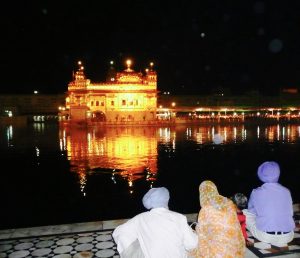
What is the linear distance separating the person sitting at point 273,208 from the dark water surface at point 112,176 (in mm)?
4625

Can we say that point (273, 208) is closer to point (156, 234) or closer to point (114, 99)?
point (156, 234)

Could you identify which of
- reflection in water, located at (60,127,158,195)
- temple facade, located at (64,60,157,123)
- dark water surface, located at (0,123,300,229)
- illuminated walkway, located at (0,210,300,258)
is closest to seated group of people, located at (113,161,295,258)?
illuminated walkway, located at (0,210,300,258)

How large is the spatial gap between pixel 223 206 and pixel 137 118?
43027 mm

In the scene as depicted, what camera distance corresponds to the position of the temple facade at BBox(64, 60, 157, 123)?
46188 millimetres

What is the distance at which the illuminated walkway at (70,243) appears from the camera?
15.3ft

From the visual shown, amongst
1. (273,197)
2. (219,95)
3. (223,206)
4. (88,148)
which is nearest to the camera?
(223,206)

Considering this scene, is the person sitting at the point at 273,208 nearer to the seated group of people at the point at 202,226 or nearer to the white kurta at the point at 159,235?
the seated group of people at the point at 202,226

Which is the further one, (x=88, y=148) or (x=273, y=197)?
(x=88, y=148)

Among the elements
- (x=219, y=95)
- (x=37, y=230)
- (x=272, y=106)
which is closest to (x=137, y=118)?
(x=219, y=95)

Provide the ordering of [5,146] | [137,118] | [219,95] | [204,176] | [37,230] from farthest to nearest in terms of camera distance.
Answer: [219,95]
[137,118]
[5,146]
[204,176]
[37,230]

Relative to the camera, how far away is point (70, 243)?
5.07 m

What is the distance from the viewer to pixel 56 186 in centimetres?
1155

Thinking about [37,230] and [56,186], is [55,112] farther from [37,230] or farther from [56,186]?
[37,230]

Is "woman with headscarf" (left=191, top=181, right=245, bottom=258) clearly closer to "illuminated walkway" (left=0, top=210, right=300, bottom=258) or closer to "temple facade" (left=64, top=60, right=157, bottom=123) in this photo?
"illuminated walkway" (left=0, top=210, right=300, bottom=258)
